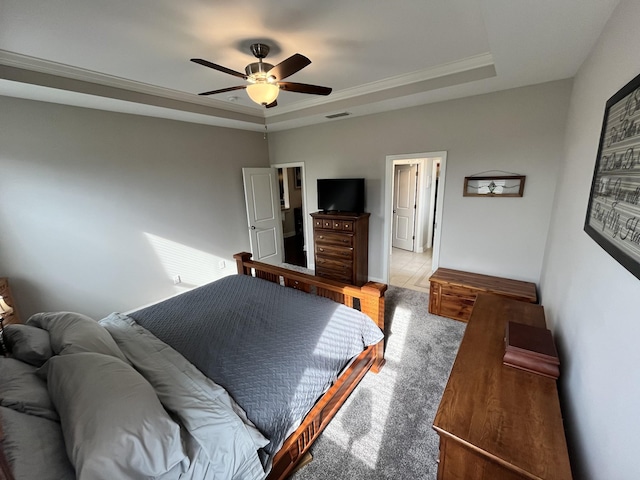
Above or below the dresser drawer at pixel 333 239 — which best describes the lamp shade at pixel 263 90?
above

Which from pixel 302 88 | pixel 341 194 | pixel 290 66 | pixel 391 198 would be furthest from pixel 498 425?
pixel 341 194

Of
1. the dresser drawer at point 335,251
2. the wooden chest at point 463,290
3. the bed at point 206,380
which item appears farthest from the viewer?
the dresser drawer at point 335,251

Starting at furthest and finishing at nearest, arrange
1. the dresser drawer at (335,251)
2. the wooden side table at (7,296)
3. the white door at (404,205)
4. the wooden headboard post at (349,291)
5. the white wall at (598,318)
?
the white door at (404,205) → the dresser drawer at (335,251) → the wooden side table at (7,296) → the wooden headboard post at (349,291) → the white wall at (598,318)

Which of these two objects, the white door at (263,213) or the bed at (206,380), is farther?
the white door at (263,213)

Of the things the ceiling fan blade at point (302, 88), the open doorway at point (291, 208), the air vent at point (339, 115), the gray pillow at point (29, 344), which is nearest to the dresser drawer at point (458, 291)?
the ceiling fan blade at point (302, 88)

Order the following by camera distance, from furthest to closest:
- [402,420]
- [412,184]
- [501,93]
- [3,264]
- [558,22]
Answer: [412,184]
[501,93]
[3,264]
[402,420]
[558,22]

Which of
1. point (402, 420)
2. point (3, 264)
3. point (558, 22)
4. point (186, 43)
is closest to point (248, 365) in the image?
point (402, 420)

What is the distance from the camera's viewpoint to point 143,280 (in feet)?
10.6

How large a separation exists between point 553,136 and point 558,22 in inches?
55.7

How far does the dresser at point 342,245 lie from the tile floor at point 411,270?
61 centimetres

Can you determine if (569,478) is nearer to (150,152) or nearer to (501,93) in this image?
(501,93)

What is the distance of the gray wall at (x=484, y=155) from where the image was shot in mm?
2496

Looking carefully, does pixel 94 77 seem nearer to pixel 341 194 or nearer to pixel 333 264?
pixel 341 194

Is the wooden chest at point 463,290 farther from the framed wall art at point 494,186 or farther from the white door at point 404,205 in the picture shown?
the white door at point 404,205
